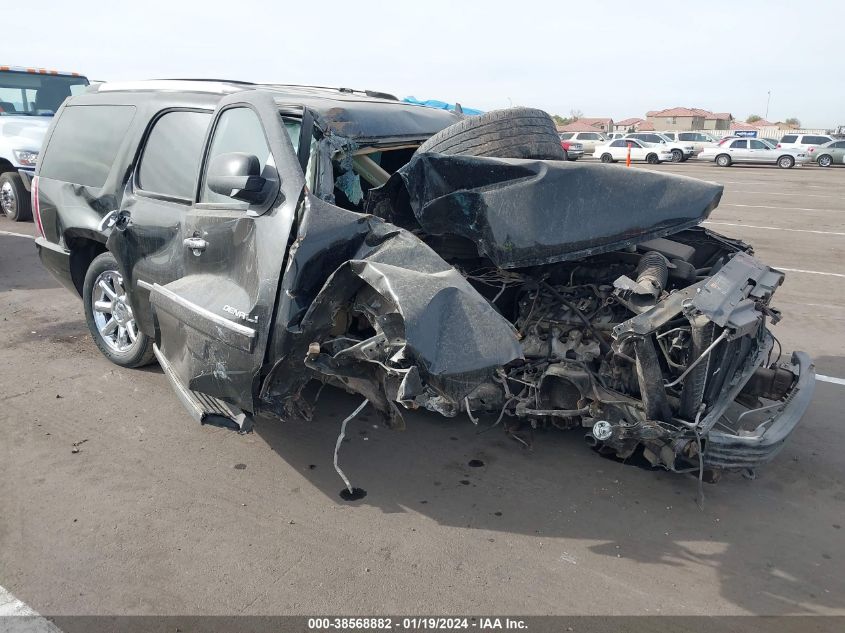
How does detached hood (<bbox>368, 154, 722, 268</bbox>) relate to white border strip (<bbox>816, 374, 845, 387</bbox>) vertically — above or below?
above

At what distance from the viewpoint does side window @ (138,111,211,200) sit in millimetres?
4324

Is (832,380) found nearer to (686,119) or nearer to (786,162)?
(786,162)

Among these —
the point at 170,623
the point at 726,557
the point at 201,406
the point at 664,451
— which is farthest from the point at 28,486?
the point at 726,557

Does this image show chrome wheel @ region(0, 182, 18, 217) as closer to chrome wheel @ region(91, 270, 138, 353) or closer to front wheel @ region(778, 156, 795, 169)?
chrome wheel @ region(91, 270, 138, 353)

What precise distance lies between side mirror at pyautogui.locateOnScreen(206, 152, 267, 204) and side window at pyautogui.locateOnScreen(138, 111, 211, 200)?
2.78ft

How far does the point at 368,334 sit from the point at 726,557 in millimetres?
2030

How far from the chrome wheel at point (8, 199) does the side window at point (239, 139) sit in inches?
394

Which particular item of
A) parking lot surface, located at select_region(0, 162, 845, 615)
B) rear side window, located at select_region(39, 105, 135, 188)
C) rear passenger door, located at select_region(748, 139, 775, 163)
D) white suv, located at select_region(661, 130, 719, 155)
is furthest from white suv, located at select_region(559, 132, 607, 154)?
rear side window, located at select_region(39, 105, 135, 188)

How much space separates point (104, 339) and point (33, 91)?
9.78 meters

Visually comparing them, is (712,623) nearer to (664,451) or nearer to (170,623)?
(664,451)

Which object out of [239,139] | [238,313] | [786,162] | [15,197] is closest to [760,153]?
[786,162]

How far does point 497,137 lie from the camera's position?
4.16 meters

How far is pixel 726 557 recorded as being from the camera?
10.4 feet

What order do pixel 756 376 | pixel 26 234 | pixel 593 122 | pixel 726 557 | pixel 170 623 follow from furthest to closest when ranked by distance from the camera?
1. pixel 593 122
2. pixel 26 234
3. pixel 756 376
4. pixel 726 557
5. pixel 170 623
